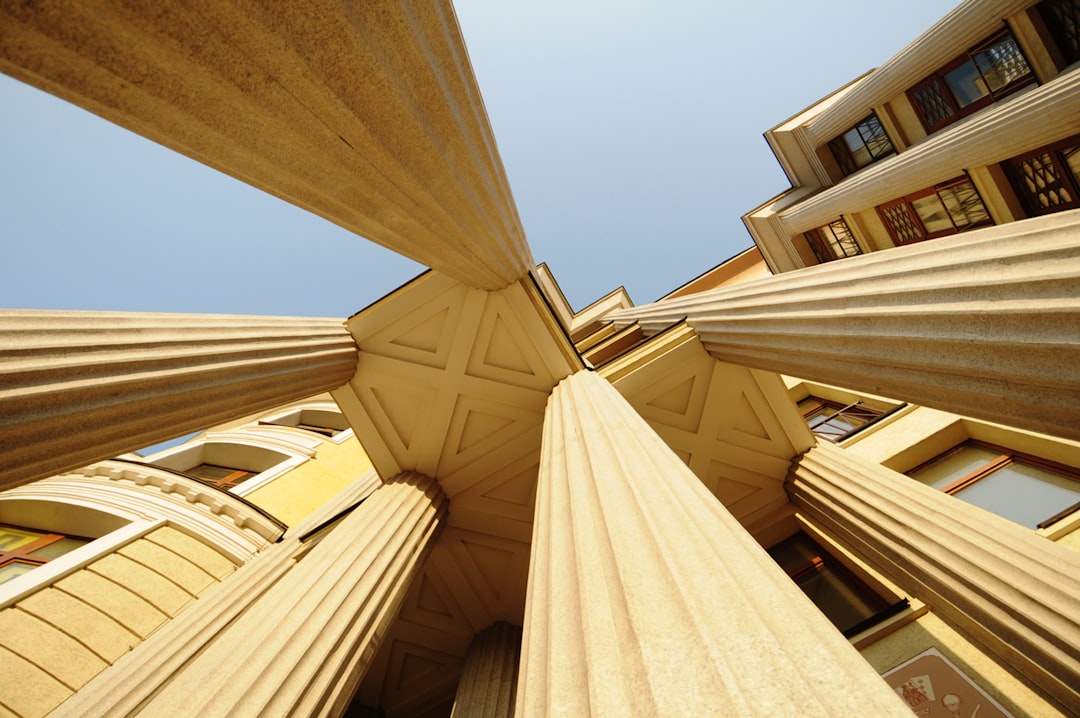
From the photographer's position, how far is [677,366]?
6.75 m

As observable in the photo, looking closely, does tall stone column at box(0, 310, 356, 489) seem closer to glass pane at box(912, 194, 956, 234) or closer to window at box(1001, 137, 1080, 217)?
window at box(1001, 137, 1080, 217)

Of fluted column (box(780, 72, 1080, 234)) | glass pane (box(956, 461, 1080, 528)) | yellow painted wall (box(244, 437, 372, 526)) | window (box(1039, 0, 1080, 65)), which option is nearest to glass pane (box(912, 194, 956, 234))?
fluted column (box(780, 72, 1080, 234))

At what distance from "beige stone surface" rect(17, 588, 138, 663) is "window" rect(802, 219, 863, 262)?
15875 mm

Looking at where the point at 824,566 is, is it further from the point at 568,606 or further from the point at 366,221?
the point at 366,221

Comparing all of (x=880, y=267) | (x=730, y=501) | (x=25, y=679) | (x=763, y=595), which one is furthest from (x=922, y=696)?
(x=25, y=679)

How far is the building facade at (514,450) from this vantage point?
1.77 metres

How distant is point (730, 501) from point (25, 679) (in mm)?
8550

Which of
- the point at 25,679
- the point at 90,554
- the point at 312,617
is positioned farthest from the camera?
the point at 90,554

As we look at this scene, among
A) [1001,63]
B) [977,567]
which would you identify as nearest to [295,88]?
[977,567]

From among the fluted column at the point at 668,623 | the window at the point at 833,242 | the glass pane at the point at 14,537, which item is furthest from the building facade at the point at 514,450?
the window at the point at 833,242

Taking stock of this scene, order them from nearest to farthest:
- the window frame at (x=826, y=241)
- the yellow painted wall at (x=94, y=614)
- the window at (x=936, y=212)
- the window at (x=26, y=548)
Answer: the yellow painted wall at (x=94, y=614) → the window at (x=26, y=548) → the window at (x=936, y=212) → the window frame at (x=826, y=241)

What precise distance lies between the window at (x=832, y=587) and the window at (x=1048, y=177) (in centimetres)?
711

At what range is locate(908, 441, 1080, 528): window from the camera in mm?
5230

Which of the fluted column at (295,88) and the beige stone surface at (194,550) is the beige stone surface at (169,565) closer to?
the beige stone surface at (194,550)
